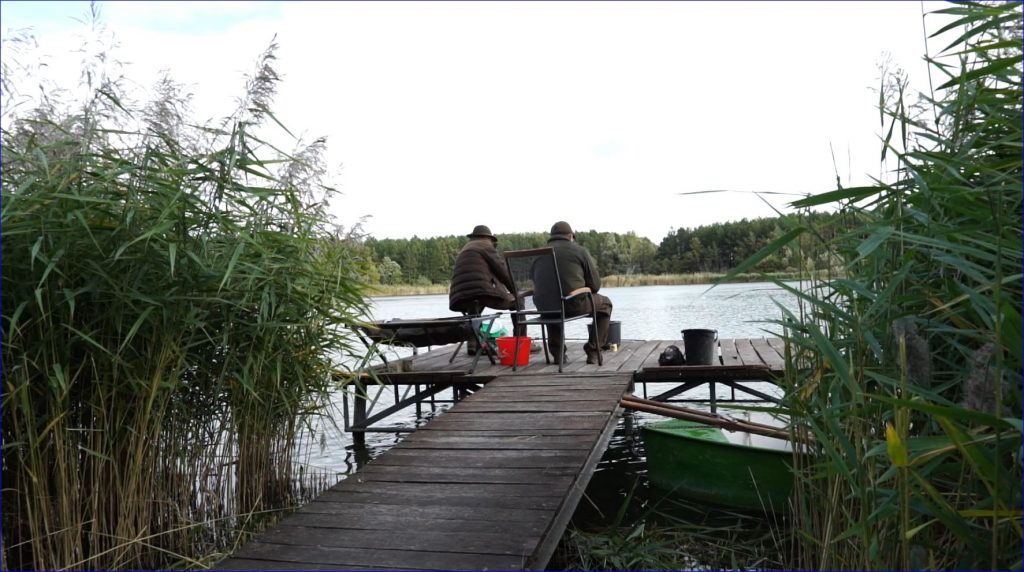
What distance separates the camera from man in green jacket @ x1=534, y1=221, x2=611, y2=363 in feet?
22.0

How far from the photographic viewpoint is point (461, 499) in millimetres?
3135

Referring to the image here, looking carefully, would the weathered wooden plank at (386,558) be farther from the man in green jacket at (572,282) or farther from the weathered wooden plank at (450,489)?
the man in green jacket at (572,282)

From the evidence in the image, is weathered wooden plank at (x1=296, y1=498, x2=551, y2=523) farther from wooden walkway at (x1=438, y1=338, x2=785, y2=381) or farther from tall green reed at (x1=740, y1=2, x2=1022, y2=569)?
wooden walkway at (x1=438, y1=338, x2=785, y2=381)

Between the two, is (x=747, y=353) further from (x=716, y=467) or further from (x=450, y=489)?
(x=450, y=489)

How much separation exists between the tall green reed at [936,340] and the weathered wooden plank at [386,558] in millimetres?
1051

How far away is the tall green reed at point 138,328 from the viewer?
2.84m

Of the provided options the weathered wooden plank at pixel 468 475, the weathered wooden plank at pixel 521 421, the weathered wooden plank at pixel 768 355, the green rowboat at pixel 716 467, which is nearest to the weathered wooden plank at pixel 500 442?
the weathered wooden plank at pixel 521 421

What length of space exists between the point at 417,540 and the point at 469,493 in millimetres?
552

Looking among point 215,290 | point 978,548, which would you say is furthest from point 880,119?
point 215,290

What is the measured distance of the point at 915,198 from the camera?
7.31ft

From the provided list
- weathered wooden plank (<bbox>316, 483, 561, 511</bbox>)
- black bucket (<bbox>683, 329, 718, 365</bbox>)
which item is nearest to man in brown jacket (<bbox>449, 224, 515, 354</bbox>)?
black bucket (<bbox>683, 329, 718, 365</bbox>)

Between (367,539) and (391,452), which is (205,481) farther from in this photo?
(367,539)

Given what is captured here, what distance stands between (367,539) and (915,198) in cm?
222

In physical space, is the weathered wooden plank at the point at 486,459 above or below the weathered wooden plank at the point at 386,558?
above
